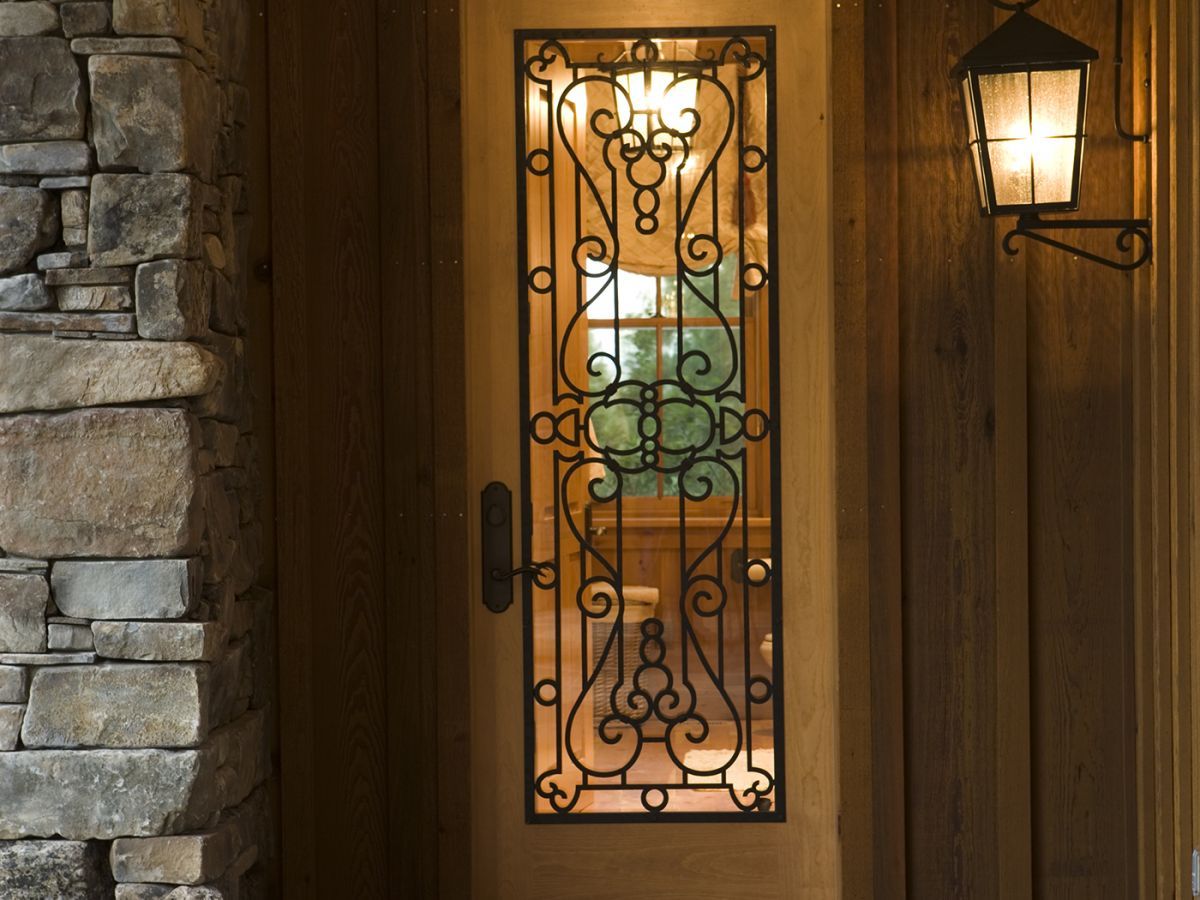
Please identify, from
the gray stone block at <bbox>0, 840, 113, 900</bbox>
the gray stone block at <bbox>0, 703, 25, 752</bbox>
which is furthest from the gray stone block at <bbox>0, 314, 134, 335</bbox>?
the gray stone block at <bbox>0, 840, 113, 900</bbox>

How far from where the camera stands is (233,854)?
2635 millimetres

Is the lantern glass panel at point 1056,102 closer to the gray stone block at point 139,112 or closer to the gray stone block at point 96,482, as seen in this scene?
the gray stone block at point 139,112

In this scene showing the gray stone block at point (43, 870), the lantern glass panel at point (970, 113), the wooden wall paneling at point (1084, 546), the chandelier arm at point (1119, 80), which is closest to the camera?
the gray stone block at point (43, 870)

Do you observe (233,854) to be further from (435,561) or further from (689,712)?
(689,712)

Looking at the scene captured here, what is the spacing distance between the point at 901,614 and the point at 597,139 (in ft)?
4.28

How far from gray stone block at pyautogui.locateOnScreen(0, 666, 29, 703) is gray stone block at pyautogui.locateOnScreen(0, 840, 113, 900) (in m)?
0.26

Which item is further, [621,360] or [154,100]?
[621,360]

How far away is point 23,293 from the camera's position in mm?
2482

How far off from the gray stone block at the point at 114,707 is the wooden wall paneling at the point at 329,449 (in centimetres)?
59

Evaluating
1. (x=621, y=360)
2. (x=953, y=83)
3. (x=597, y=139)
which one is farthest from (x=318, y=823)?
(x=953, y=83)

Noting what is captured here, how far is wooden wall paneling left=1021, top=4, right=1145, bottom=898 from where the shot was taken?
9.98 feet

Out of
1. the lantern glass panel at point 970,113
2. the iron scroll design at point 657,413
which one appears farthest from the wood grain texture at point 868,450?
the lantern glass panel at point 970,113

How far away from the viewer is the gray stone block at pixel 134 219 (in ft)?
8.13

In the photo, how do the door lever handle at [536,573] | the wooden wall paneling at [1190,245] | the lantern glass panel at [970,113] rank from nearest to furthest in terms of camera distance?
the lantern glass panel at [970,113] → the wooden wall paneling at [1190,245] → the door lever handle at [536,573]
